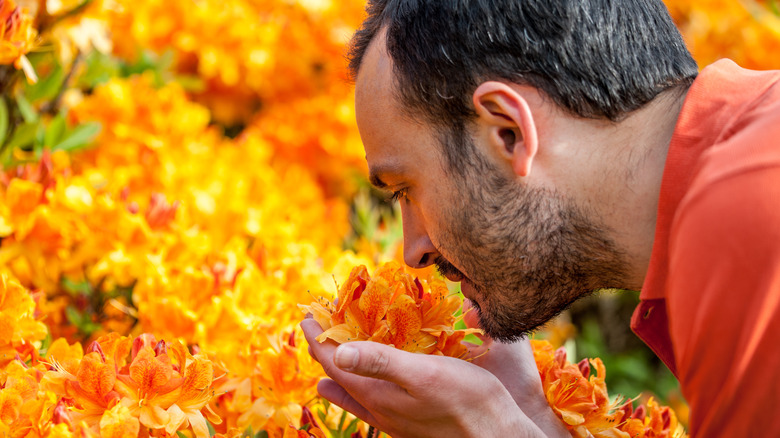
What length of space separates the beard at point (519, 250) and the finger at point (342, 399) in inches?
13.8

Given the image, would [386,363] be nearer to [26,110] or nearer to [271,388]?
[271,388]

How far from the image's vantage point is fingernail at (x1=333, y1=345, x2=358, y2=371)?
4.11 ft

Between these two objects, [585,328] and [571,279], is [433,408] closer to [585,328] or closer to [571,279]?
[571,279]

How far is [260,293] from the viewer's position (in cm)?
197

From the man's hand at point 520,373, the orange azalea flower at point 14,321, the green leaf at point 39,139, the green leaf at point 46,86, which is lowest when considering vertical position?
the man's hand at point 520,373

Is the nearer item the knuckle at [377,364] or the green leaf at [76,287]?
the knuckle at [377,364]

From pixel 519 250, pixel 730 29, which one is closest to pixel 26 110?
pixel 519 250

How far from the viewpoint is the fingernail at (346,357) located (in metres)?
1.25

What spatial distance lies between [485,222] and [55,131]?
153 cm

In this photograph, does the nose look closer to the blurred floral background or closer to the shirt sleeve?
the blurred floral background

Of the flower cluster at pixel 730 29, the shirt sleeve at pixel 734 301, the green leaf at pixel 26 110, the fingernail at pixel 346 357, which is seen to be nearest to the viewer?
the shirt sleeve at pixel 734 301

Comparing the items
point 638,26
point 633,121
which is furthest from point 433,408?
point 638,26

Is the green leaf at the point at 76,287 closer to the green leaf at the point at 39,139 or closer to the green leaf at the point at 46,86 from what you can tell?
the green leaf at the point at 39,139

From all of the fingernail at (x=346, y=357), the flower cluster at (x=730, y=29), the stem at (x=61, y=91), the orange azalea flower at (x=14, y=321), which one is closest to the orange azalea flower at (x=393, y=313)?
the fingernail at (x=346, y=357)
